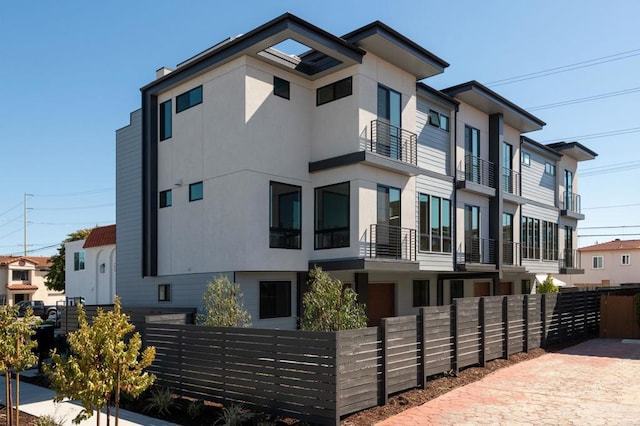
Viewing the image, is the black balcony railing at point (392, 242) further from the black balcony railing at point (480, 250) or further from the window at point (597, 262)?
the window at point (597, 262)

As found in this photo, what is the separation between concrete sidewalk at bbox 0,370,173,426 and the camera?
30.8 feet

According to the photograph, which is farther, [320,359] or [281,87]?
[281,87]

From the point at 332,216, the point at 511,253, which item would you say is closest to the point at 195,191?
the point at 332,216

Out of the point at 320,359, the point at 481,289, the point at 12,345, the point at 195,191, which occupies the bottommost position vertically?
the point at 481,289

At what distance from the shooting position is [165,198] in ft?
62.7

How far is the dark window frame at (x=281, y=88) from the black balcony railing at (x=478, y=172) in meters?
8.39

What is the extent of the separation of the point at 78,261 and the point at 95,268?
2.64 metres

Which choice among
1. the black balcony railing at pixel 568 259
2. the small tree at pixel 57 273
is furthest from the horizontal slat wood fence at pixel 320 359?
the small tree at pixel 57 273

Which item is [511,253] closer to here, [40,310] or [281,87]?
[281,87]

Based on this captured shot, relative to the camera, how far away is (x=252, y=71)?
15.8m

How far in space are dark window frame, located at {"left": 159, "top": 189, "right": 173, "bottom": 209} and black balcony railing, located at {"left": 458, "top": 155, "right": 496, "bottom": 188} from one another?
37.1ft

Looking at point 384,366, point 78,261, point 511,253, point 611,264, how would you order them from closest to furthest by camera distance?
point 384,366
point 511,253
point 78,261
point 611,264

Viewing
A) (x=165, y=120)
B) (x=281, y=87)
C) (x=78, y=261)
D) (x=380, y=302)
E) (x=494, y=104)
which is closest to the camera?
(x=281, y=87)

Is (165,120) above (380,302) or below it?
above
